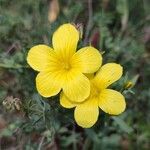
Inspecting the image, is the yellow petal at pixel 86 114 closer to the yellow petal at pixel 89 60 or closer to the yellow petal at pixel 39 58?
the yellow petal at pixel 89 60

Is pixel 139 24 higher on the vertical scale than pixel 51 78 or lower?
lower

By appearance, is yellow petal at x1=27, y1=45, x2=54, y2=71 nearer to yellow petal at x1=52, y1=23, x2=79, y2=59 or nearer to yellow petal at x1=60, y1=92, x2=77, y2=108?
yellow petal at x1=52, y1=23, x2=79, y2=59

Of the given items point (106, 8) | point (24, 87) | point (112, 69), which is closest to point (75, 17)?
point (106, 8)

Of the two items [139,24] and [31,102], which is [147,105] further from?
[31,102]

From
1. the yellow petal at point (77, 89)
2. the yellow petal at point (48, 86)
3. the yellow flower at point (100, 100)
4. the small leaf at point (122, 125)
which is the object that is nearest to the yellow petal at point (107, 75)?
the yellow flower at point (100, 100)

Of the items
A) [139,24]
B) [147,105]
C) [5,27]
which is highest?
[5,27]
